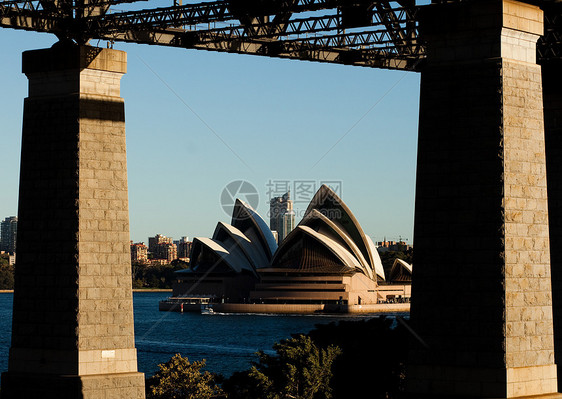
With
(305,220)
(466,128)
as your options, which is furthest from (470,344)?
(305,220)

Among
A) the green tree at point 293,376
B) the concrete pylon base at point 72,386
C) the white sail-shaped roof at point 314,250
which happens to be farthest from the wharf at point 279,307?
the concrete pylon base at point 72,386

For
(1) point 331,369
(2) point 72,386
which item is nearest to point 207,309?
(1) point 331,369

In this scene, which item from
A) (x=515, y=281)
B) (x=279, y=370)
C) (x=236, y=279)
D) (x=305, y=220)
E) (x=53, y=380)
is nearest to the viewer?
(x=515, y=281)

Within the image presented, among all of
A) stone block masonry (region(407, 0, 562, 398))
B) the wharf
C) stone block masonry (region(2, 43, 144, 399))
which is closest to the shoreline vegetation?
stone block masonry (region(2, 43, 144, 399))

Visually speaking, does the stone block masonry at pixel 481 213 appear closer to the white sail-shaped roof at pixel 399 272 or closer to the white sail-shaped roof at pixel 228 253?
the white sail-shaped roof at pixel 228 253

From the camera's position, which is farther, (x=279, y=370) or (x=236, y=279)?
(x=236, y=279)

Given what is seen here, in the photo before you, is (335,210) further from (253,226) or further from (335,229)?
(253,226)

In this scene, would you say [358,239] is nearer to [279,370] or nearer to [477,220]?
[279,370]
